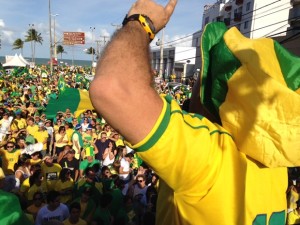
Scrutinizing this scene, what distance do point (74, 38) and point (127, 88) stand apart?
6544 centimetres

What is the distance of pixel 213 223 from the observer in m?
1.50

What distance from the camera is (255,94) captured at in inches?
57.7

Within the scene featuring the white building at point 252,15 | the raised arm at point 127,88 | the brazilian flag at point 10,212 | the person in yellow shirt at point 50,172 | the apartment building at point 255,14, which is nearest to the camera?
the raised arm at point 127,88

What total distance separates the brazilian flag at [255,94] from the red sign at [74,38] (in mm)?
62435

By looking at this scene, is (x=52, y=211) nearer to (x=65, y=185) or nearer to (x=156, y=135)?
(x=65, y=185)

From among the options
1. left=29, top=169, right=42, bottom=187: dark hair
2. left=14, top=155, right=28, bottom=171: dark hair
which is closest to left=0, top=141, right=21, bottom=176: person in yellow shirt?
left=14, top=155, right=28, bottom=171: dark hair

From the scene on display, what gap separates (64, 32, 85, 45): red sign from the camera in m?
62.1

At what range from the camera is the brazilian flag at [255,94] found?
144 centimetres

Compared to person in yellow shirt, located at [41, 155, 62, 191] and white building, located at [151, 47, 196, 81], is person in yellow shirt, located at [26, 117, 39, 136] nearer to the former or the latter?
person in yellow shirt, located at [41, 155, 62, 191]

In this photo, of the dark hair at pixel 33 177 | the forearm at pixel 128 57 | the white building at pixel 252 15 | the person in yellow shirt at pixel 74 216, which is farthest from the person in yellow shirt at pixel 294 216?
the white building at pixel 252 15

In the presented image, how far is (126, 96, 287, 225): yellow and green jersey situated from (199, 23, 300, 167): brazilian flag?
11 cm

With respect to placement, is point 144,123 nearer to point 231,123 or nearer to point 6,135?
point 231,123

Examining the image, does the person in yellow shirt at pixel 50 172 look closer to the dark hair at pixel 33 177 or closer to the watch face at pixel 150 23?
the dark hair at pixel 33 177

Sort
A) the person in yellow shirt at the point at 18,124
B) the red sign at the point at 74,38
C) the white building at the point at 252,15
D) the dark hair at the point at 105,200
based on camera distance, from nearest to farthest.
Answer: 1. the dark hair at the point at 105,200
2. the person in yellow shirt at the point at 18,124
3. the white building at the point at 252,15
4. the red sign at the point at 74,38
